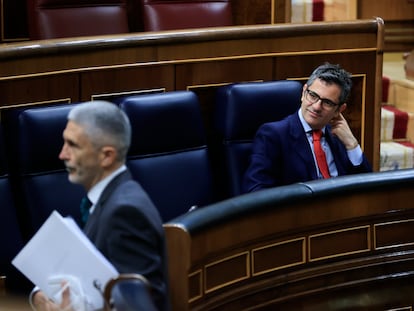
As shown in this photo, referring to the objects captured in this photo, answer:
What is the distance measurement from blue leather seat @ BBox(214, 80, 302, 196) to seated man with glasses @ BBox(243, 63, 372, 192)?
55mm

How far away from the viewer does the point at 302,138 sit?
5.52 ft

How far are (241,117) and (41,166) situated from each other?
0.38 metres

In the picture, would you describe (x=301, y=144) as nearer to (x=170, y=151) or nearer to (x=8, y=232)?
(x=170, y=151)

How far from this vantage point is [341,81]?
5.48 ft

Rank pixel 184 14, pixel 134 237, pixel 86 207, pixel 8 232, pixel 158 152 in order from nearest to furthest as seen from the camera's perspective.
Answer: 1. pixel 134 237
2. pixel 86 207
3. pixel 8 232
4. pixel 158 152
5. pixel 184 14

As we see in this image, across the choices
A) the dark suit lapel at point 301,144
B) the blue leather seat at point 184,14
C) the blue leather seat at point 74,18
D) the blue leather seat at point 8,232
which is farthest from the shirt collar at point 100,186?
the blue leather seat at point 184,14

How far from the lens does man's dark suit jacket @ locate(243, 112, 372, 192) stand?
5.44 ft

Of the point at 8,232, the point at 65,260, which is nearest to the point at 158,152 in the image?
the point at 8,232

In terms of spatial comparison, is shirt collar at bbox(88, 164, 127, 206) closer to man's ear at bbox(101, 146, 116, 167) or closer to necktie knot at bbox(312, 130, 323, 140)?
man's ear at bbox(101, 146, 116, 167)

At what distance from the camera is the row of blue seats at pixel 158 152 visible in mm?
1501

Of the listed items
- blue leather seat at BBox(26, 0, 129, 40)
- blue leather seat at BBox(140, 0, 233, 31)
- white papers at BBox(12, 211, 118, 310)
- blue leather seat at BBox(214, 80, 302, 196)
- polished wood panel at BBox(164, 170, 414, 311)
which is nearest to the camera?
white papers at BBox(12, 211, 118, 310)

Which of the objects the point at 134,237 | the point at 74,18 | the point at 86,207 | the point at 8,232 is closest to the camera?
the point at 134,237

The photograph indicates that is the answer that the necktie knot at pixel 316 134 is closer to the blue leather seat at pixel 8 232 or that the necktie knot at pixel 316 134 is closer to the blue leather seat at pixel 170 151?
the blue leather seat at pixel 170 151

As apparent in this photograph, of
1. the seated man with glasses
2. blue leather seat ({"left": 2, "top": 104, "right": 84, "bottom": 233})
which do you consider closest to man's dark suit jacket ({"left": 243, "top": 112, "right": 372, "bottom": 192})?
the seated man with glasses
